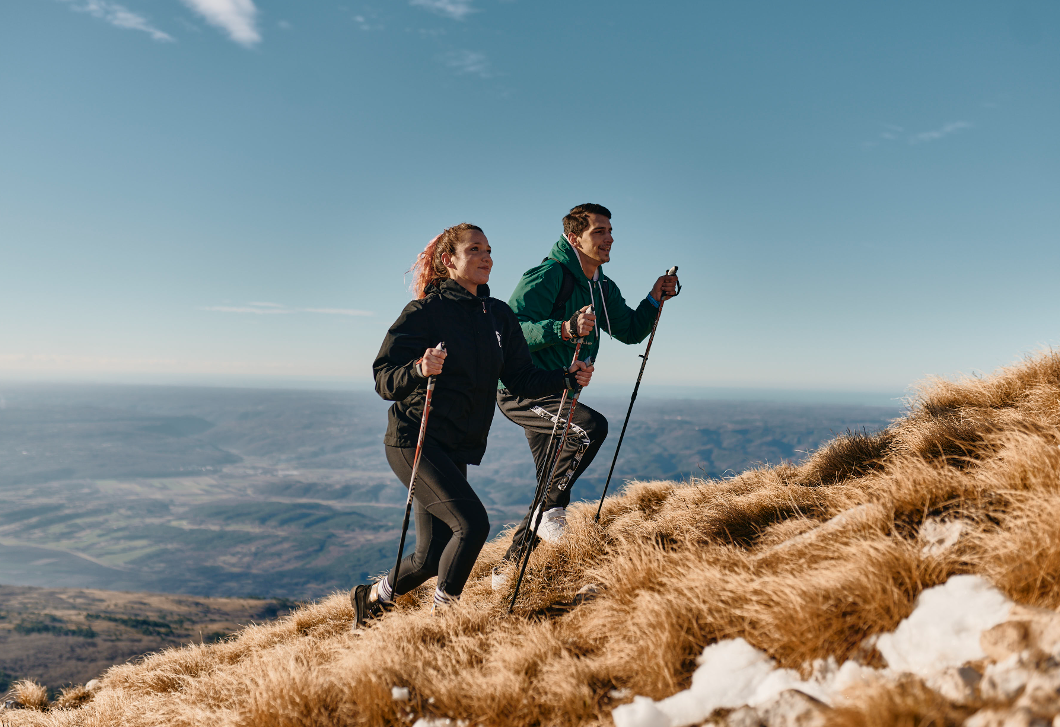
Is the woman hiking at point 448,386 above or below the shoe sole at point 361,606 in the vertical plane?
above

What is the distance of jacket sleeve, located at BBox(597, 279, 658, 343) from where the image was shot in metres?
6.66

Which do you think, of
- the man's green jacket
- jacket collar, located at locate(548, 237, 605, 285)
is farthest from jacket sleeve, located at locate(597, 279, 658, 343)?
jacket collar, located at locate(548, 237, 605, 285)

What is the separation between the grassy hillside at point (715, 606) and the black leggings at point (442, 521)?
1.14 feet

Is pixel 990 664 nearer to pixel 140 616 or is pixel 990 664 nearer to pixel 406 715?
pixel 406 715

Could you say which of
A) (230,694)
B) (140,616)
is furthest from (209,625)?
(230,694)

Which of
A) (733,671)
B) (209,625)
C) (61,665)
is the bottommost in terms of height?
(61,665)

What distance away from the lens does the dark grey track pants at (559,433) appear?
5688 mm

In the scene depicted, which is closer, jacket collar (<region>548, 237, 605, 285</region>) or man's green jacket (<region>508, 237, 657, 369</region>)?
man's green jacket (<region>508, 237, 657, 369</region>)

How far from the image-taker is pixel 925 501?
376cm

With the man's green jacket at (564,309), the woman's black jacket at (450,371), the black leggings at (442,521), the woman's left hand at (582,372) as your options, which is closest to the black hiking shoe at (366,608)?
the black leggings at (442,521)

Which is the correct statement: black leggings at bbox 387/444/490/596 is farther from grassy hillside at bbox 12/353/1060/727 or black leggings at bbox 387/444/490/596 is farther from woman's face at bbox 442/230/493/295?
woman's face at bbox 442/230/493/295

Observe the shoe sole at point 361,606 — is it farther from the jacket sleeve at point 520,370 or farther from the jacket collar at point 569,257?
the jacket collar at point 569,257

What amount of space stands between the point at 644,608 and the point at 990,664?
1.74 m

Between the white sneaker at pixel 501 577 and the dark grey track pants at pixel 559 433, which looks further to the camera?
the dark grey track pants at pixel 559 433
